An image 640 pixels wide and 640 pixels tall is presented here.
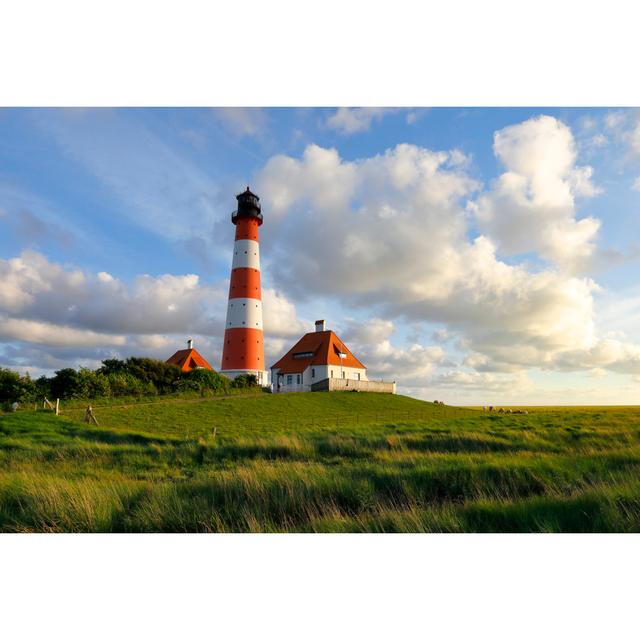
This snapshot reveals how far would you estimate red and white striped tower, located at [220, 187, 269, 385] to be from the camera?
43.2 metres

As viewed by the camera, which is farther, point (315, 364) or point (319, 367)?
point (315, 364)

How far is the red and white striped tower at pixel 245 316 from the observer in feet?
142

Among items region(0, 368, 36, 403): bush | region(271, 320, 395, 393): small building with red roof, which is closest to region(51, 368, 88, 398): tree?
region(0, 368, 36, 403): bush

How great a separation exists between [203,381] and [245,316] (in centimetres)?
885

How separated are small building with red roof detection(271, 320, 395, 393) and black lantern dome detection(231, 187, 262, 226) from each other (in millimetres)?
15968

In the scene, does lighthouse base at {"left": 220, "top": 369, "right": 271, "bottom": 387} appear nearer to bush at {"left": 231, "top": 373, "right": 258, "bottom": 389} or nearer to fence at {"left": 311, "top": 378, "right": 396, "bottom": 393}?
bush at {"left": 231, "top": 373, "right": 258, "bottom": 389}

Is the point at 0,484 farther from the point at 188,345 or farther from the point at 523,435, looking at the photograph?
the point at 188,345

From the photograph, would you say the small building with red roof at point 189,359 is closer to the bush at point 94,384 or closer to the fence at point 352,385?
the fence at point 352,385

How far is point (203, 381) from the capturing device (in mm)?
36938

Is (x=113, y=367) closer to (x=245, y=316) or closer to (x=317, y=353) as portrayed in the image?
(x=245, y=316)

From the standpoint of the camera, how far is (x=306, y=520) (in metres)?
6.55

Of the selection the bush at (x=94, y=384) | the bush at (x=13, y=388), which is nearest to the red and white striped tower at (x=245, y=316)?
the bush at (x=94, y=384)

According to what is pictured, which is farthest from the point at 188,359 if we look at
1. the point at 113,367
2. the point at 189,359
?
the point at 113,367
